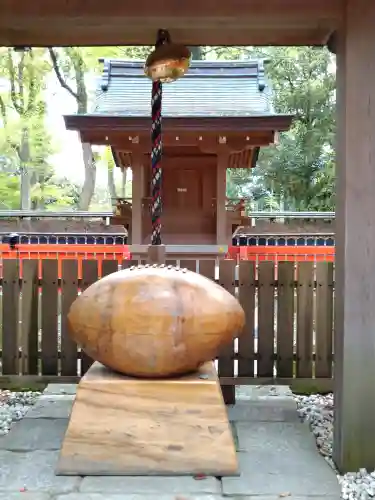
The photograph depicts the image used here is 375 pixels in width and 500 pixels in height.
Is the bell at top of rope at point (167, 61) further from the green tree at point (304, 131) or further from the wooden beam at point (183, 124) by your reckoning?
the green tree at point (304, 131)

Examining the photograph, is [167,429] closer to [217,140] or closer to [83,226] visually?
[217,140]

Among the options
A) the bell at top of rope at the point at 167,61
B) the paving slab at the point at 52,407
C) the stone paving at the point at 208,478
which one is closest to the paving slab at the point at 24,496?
the stone paving at the point at 208,478

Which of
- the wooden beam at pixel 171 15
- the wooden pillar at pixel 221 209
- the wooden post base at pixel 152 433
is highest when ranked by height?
the wooden beam at pixel 171 15

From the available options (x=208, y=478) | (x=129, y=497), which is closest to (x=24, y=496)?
(x=129, y=497)

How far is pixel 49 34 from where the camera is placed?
2.71 metres

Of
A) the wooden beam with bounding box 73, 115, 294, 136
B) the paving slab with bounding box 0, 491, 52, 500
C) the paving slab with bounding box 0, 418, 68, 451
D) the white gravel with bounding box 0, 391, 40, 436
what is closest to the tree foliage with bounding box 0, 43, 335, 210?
the wooden beam with bounding box 73, 115, 294, 136

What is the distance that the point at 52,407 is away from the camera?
3.40 meters

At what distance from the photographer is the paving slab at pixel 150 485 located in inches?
83.7

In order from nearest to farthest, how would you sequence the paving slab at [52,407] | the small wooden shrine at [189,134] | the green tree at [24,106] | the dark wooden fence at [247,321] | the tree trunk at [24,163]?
the paving slab at [52,407]
the dark wooden fence at [247,321]
the small wooden shrine at [189,134]
the green tree at [24,106]
the tree trunk at [24,163]

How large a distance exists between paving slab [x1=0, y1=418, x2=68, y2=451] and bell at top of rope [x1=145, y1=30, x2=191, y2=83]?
1.97 metres

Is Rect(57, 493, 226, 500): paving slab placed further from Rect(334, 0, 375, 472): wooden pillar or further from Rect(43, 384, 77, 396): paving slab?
Rect(43, 384, 77, 396): paving slab

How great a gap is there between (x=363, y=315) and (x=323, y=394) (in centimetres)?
155

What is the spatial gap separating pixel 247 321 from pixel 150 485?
5.28 ft

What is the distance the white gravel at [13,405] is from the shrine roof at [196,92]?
478cm
